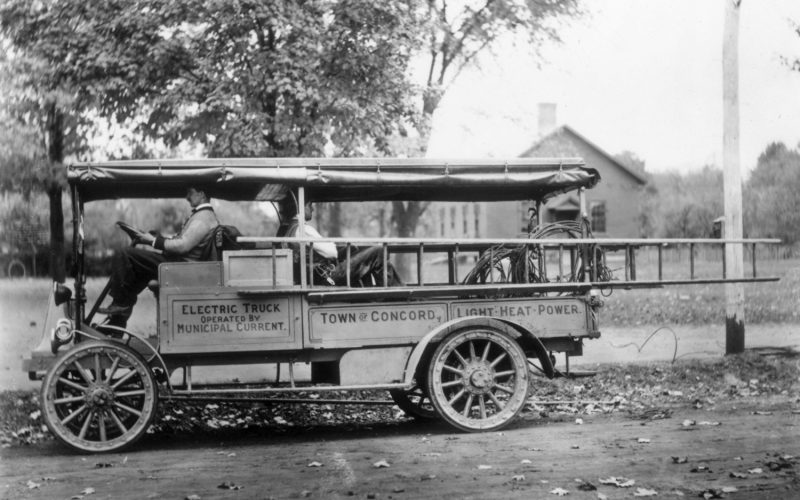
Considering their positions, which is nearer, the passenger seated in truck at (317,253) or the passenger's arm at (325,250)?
the passenger seated in truck at (317,253)

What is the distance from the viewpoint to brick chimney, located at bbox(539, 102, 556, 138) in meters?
17.3

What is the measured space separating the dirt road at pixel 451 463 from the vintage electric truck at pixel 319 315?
16.5 inches

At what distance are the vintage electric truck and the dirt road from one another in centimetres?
42

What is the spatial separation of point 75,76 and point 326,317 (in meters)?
5.14

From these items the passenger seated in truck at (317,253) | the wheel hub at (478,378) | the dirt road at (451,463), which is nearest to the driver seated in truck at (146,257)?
the passenger seated in truck at (317,253)

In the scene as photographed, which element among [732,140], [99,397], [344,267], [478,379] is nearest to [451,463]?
[478,379]

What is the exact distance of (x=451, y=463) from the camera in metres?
5.87

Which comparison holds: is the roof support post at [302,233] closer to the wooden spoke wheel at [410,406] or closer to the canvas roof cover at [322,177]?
the canvas roof cover at [322,177]

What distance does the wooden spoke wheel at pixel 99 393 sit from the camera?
642 cm

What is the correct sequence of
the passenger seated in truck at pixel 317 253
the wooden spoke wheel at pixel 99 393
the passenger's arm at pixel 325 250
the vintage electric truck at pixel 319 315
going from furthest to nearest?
1. the passenger's arm at pixel 325 250
2. the passenger seated in truck at pixel 317 253
3. the vintage electric truck at pixel 319 315
4. the wooden spoke wheel at pixel 99 393

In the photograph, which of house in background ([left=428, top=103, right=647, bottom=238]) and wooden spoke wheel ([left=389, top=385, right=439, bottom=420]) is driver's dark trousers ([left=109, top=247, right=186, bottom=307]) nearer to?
wooden spoke wheel ([left=389, top=385, right=439, bottom=420])

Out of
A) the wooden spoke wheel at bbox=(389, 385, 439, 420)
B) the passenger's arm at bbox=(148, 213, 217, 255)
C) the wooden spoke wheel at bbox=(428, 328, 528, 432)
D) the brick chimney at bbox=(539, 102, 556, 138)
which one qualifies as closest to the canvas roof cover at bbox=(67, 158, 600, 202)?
the passenger's arm at bbox=(148, 213, 217, 255)

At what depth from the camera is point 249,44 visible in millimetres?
10172

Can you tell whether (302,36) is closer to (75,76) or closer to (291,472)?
(75,76)
